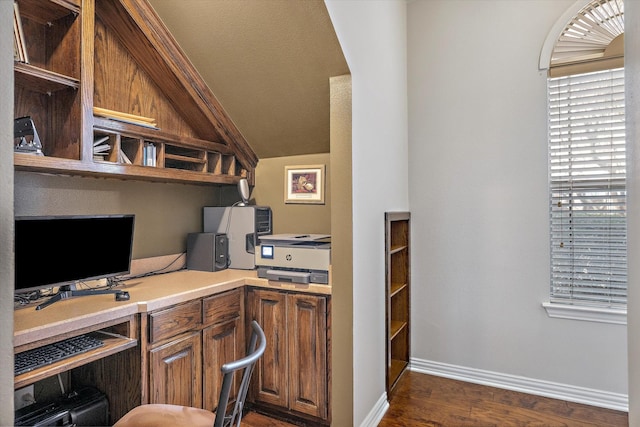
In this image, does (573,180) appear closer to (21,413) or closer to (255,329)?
(255,329)

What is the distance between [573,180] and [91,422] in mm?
3177

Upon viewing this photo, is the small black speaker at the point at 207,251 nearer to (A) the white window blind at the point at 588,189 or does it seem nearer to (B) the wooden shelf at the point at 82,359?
(B) the wooden shelf at the point at 82,359

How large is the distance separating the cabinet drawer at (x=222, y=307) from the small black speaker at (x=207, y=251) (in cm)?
39

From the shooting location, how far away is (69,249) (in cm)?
182

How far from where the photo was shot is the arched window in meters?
2.42

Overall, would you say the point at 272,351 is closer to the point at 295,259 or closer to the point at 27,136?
the point at 295,259

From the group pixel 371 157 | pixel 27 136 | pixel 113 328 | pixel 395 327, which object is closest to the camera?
pixel 27 136

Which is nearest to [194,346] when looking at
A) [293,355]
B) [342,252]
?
[293,355]

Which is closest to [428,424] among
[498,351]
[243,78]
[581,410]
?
[498,351]

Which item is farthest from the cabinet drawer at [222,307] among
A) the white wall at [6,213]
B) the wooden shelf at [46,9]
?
the wooden shelf at [46,9]

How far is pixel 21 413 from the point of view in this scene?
1726 mm

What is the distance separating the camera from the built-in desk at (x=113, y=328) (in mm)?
1442

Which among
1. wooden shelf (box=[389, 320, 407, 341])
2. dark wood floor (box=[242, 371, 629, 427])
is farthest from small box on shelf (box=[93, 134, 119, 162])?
wooden shelf (box=[389, 320, 407, 341])

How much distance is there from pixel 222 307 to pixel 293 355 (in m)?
0.52
